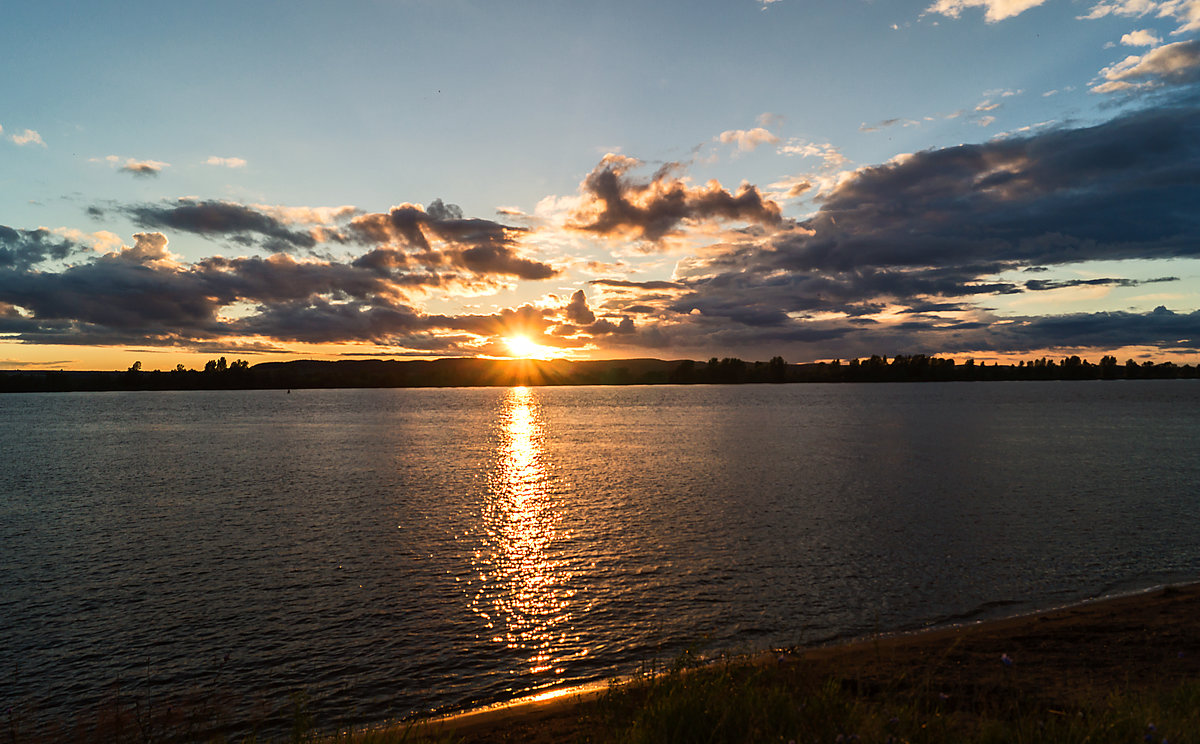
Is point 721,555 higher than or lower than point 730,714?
lower

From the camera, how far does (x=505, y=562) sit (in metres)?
26.8

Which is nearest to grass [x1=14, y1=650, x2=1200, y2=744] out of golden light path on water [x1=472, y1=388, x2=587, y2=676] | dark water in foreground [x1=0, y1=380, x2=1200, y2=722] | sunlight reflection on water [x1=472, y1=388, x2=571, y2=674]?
dark water in foreground [x1=0, y1=380, x2=1200, y2=722]

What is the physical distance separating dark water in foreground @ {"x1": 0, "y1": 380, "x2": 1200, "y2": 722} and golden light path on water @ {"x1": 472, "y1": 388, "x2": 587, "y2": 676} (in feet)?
0.40


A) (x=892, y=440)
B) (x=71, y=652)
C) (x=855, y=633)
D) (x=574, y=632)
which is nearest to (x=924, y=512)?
(x=855, y=633)

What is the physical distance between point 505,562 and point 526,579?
2649 millimetres

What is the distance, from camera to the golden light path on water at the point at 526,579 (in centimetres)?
1825

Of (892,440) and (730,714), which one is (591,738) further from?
(892,440)

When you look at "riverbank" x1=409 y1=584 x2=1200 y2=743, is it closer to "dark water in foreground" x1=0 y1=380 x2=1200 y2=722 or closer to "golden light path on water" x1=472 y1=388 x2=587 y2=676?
"dark water in foreground" x1=0 y1=380 x2=1200 y2=722

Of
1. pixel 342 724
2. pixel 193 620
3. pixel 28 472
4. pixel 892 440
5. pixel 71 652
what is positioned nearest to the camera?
pixel 342 724

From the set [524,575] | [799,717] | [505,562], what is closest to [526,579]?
[524,575]

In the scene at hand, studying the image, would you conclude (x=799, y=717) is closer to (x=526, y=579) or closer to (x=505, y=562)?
(x=526, y=579)

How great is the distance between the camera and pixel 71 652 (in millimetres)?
17922

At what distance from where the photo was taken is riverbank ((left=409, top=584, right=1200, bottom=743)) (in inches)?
384

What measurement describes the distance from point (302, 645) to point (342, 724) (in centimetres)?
506
